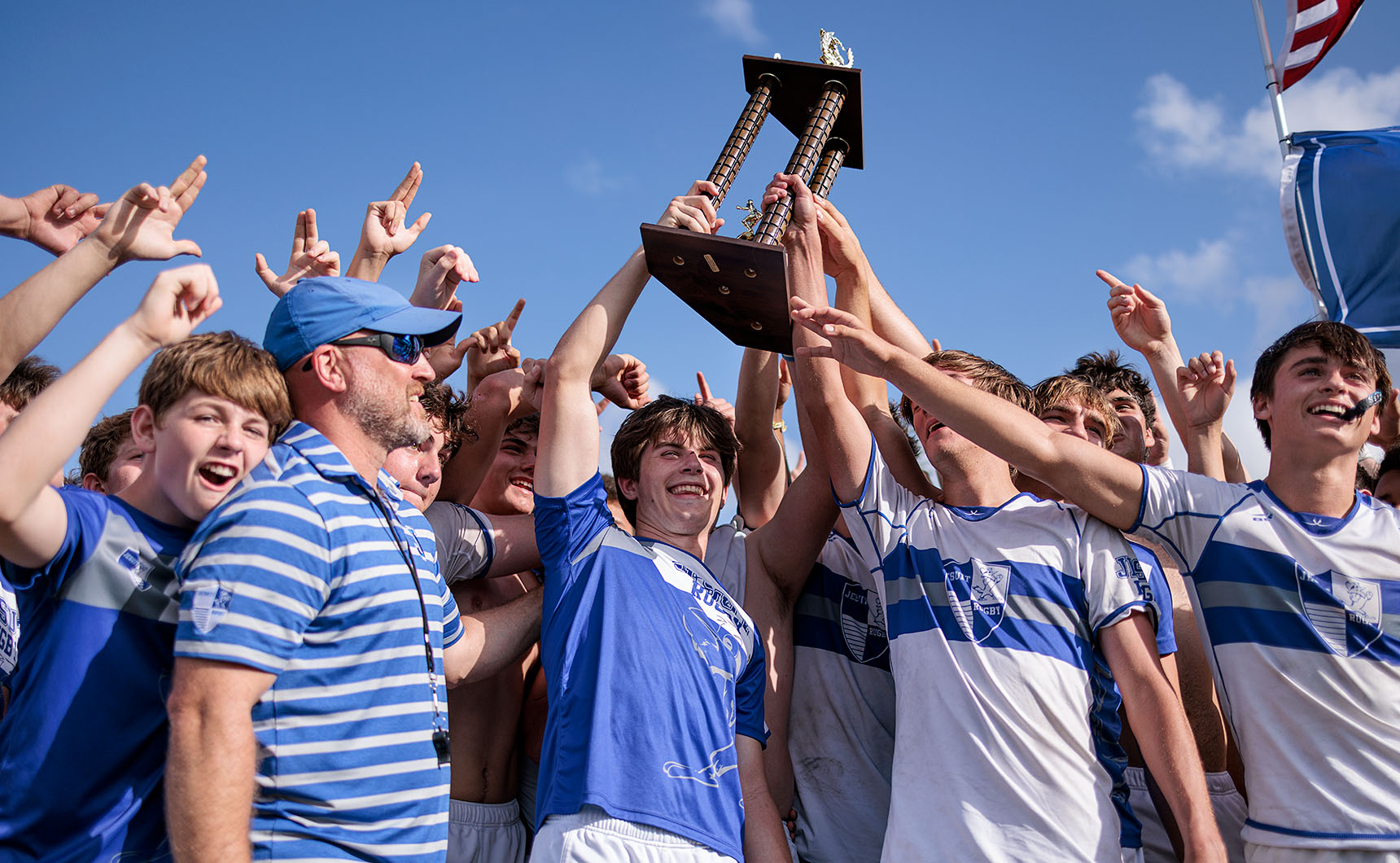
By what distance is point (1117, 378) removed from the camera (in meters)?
6.35

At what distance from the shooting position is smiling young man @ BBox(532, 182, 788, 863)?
3.45 meters

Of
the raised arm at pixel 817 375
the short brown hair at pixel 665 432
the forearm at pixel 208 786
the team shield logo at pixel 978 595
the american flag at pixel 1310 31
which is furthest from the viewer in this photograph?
the american flag at pixel 1310 31

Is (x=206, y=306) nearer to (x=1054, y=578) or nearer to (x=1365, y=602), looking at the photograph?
(x=1054, y=578)

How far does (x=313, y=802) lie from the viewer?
2.54 m

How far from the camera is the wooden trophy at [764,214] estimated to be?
13.2 feet

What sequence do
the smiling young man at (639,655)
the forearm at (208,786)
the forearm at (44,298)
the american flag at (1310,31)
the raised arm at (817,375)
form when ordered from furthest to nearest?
the american flag at (1310,31) → the raised arm at (817,375) → the smiling young man at (639,655) → the forearm at (44,298) → the forearm at (208,786)

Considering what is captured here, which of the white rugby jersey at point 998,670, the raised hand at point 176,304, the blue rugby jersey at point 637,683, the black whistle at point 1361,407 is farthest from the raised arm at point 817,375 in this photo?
the raised hand at point 176,304

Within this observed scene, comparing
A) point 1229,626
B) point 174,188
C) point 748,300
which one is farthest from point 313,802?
point 1229,626

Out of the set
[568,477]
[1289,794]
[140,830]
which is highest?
[568,477]

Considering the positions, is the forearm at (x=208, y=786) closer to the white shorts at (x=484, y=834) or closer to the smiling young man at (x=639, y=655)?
the smiling young man at (x=639, y=655)

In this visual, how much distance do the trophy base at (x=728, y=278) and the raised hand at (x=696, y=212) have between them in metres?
0.15

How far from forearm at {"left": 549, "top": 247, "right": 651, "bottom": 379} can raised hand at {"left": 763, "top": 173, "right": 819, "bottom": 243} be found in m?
0.69

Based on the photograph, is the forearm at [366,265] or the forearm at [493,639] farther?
the forearm at [366,265]

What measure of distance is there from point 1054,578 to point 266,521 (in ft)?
9.53
